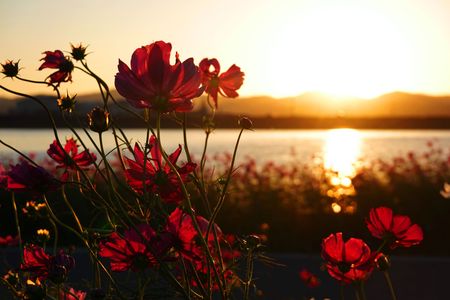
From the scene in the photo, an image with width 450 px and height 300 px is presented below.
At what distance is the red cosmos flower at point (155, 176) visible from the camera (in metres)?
1.30

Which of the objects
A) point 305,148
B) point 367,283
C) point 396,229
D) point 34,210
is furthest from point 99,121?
point 305,148

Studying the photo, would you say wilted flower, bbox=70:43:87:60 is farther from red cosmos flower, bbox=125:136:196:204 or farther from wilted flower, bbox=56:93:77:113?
red cosmos flower, bbox=125:136:196:204

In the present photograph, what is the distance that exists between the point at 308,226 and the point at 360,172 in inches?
54.1

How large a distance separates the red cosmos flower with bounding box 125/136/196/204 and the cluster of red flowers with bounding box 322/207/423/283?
0.44 metres

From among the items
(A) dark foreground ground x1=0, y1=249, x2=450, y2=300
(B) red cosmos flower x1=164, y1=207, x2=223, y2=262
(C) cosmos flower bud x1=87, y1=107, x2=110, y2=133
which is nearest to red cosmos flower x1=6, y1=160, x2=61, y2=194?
(C) cosmos flower bud x1=87, y1=107, x2=110, y2=133

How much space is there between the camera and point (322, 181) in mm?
8375

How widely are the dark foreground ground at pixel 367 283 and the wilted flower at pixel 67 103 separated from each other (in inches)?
161

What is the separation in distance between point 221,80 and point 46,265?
66 cm

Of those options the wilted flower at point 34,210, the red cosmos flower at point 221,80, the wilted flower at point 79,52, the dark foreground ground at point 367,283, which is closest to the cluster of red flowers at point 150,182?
the wilted flower at point 79,52

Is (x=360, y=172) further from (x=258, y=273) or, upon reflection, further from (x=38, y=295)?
(x=38, y=295)

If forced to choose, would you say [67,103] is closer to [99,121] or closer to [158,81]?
[99,121]

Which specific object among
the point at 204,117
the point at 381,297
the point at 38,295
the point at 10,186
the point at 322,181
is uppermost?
the point at 204,117

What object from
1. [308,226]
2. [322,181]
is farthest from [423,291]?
[322,181]

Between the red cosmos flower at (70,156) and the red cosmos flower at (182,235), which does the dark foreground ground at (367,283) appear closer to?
the red cosmos flower at (70,156)
